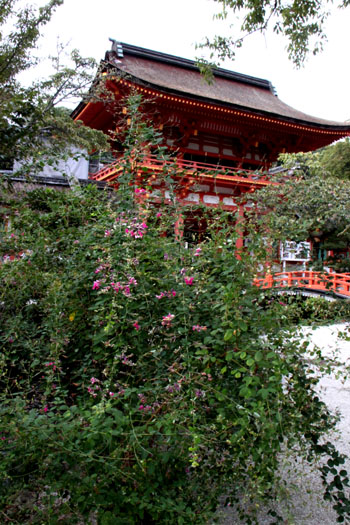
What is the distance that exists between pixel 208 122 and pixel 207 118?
23cm

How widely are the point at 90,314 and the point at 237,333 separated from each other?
72cm

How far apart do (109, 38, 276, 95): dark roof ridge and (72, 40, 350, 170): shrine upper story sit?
32mm

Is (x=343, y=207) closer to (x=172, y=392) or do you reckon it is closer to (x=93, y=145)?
(x=93, y=145)

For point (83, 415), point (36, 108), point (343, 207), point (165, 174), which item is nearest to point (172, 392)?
point (83, 415)

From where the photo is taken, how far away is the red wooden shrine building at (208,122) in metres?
9.88

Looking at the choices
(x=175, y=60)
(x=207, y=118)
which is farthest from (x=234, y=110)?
(x=175, y=60)

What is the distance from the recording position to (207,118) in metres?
10.8

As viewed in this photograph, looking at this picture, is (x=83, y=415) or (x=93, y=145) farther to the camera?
(x=93, y=145)

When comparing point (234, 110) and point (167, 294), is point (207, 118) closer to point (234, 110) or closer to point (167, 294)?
point (234, 110)

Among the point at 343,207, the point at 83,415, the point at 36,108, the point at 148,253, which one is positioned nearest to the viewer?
the point at 83,415

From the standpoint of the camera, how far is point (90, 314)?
5.74 ft

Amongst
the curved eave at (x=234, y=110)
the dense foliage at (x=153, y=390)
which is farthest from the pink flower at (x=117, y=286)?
the curved eave at (x=234, y=110)

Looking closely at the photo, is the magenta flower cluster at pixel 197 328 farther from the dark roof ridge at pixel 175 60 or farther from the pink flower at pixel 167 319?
the dark roof ridge at pixel 175 60

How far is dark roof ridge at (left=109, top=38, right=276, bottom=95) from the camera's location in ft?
42.3
